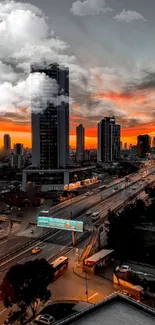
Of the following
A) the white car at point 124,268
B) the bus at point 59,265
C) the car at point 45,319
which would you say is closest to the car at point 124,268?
the white car at point 124,268

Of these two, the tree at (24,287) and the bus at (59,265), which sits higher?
the tree at (24,287)

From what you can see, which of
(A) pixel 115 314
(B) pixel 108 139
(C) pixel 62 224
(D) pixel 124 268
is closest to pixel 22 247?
(C) pixel 62 224

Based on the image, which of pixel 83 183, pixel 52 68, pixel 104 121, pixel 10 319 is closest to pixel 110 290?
pixel 10 319

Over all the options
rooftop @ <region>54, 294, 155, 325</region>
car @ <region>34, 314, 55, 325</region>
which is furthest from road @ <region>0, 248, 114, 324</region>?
rooftop @ <region>54, 294, 155, 325</region>

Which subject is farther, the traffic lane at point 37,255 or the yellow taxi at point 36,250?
A: the yellow taxi at point 36,250

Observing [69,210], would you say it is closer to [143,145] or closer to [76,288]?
[76,288]

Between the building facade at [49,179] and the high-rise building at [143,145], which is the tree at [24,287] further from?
the high-rise building at [143,145]
